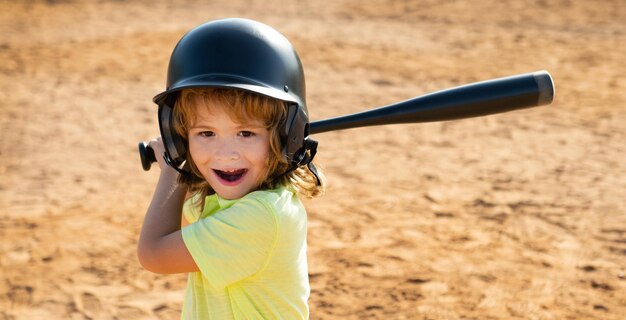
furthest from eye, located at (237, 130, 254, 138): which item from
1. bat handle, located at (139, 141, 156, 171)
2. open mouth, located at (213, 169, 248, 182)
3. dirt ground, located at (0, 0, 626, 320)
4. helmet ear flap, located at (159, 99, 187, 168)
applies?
dirt ground, located at (0, 0, 626, 320)

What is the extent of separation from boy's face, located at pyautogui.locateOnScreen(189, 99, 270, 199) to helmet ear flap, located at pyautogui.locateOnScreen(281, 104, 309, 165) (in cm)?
6

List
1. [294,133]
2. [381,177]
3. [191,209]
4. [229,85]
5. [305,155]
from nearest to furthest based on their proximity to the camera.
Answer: [229,85]
[294,133]
[305,155]
[191,209]
[381,177]

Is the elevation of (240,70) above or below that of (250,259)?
above

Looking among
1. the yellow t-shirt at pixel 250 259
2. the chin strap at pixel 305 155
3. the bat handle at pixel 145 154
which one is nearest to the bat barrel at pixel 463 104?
the chin strap at pixel 305 155

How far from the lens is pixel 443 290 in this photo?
13.3ft

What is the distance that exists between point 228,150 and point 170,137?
24cm

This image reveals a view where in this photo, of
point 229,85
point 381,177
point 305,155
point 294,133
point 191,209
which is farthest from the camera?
point 381,177

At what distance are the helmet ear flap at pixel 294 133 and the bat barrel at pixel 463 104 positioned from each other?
0.93 feet

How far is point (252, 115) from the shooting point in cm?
228

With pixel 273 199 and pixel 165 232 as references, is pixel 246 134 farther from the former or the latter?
pixel 165 232

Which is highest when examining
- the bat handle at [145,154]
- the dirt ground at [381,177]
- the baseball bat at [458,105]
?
the baseball bat at [458,105]

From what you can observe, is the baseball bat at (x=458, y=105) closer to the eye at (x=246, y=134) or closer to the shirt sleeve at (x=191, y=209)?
the shirt sleeve at (x=191, y=209)

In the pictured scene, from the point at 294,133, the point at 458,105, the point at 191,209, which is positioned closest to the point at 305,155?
the point at 294,133

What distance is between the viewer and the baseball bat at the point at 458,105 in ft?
8.43
